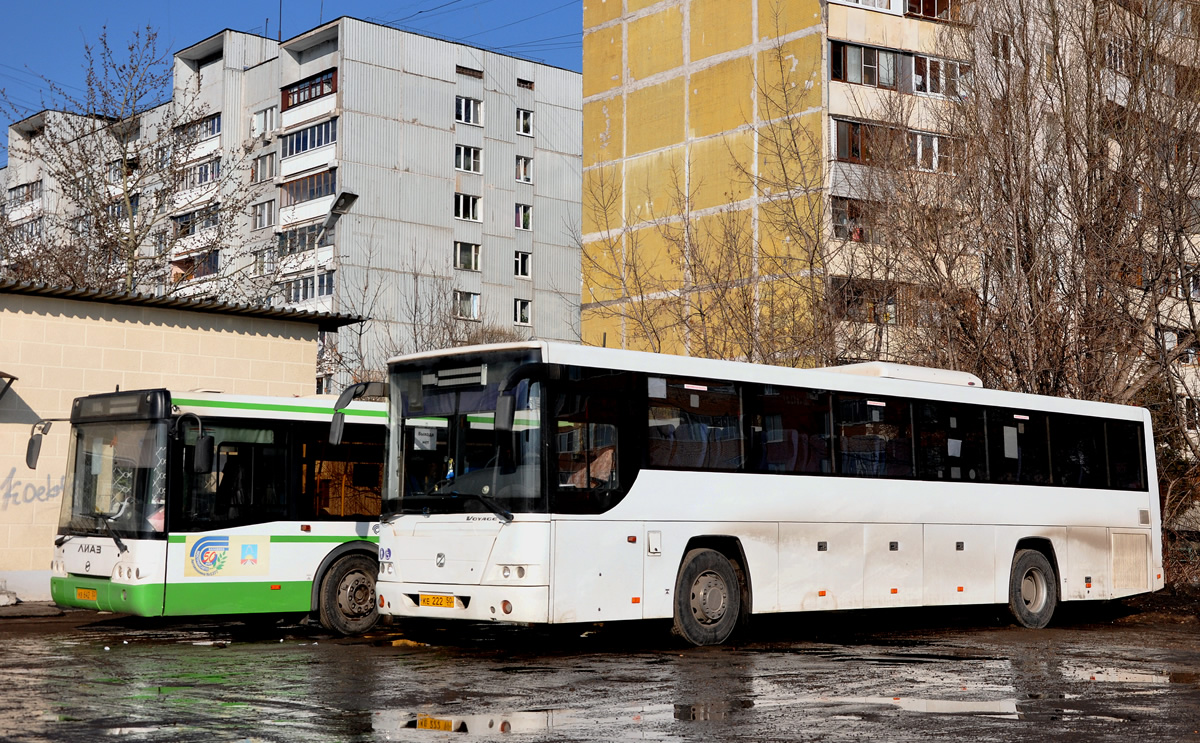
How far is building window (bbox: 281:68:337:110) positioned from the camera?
2367 inches

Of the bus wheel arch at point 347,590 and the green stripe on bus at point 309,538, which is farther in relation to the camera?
the bus wheel arch at point 347,590

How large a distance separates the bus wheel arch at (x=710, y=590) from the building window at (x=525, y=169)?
53212 millimetres

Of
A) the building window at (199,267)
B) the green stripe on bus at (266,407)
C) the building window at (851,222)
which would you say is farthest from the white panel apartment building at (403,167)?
the green stripe on bus at (266,407)

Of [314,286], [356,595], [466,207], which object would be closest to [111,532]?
[356,595]

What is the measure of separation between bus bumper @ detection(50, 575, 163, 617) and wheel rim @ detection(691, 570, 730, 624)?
542 cm

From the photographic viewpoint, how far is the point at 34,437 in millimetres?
15648

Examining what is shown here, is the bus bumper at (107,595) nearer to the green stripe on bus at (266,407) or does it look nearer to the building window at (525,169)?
the green stripe on bus at (266,407)

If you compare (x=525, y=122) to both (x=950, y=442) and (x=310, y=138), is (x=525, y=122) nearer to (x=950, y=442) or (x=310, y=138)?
(x=310, y=138)

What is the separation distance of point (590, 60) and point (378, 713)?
45.3 metres

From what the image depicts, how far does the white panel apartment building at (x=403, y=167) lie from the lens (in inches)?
2360

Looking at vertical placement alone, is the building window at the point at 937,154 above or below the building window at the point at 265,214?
below

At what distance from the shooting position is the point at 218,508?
1470 cm

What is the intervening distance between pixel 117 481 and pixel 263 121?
52802 mm

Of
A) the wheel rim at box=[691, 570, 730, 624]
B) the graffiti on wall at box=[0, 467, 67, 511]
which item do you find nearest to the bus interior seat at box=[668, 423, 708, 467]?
the wheel rim at box=[691, 570, 730, 624]
